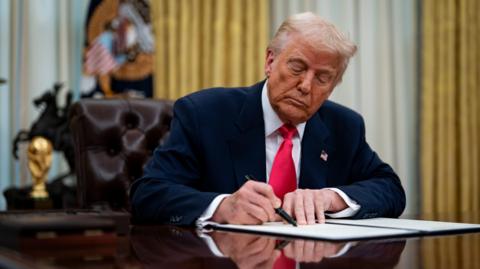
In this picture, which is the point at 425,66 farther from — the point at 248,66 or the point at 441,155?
the point at 248,66

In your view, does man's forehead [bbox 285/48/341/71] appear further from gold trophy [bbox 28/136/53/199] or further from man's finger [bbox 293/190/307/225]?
gold trophy [bbox 28/136/53/199]

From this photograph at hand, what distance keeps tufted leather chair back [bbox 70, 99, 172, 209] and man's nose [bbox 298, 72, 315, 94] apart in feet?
2.92

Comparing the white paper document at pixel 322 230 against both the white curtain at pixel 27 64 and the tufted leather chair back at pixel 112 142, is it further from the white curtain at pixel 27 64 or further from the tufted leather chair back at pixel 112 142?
the white curtain at pixel 27 64

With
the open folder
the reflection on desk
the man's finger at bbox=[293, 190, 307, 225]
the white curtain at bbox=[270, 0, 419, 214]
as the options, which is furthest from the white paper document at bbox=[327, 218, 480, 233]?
the white curtain at bbox=[270, 0, 419, 214]

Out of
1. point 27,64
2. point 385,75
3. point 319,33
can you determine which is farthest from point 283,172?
point 385,75

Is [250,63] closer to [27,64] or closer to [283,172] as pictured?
[27,64]

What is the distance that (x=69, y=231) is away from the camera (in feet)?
4.42

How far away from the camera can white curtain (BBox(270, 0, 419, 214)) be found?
16.6ft

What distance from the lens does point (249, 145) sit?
8.17 ft

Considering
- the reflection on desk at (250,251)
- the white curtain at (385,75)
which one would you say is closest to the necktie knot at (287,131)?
the reflection on desk at (250,251)

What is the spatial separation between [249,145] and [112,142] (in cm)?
80

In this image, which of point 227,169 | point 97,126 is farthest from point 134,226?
point 97,126

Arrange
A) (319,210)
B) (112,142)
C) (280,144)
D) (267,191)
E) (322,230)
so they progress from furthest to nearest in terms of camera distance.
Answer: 1. (112,142)
2. (280,144)
3. (319,210)
4. (267,191)
5. (322,230)

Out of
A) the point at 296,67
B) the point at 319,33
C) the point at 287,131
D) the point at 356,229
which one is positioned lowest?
the point at 356,229
